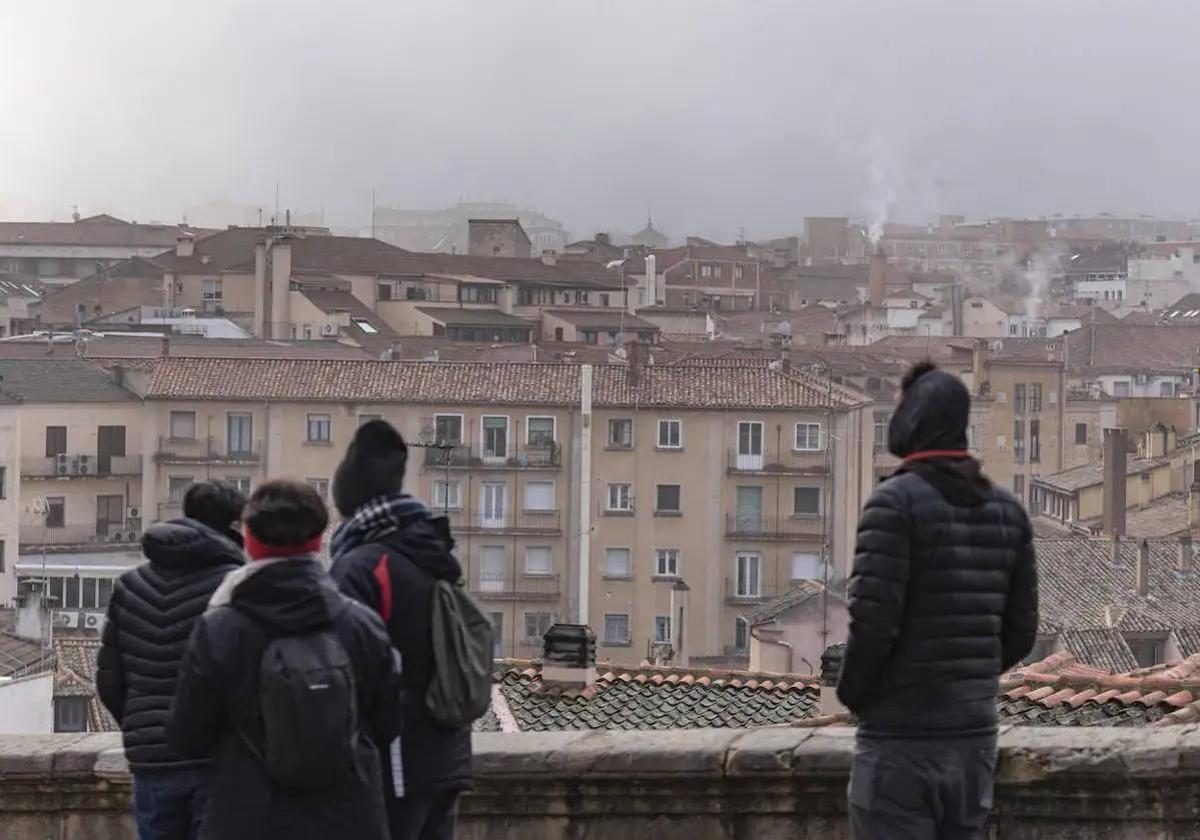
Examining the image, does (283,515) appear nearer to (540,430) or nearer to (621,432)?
(621,432)

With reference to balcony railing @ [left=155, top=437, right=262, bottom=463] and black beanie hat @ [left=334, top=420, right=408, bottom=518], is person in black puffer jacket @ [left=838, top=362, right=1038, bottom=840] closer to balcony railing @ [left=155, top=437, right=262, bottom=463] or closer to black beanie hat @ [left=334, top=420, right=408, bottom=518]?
black beanie hat @ [left=334, top=420, right=408, bottom=518]

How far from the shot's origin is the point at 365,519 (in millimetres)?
5480

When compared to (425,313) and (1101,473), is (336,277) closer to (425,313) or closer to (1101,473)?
(425,313)

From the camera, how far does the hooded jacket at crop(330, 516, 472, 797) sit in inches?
212

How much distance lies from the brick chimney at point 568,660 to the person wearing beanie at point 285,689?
499 inches

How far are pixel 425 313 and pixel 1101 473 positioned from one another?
31744 mm

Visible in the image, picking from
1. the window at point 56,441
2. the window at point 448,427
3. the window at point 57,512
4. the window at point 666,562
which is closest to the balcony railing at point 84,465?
the window at point 56,441

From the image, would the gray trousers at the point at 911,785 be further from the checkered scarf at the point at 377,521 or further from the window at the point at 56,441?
the window at the point at 56,441

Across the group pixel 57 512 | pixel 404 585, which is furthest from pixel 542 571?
pixel 404 585

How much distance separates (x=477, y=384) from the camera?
51.7 meters

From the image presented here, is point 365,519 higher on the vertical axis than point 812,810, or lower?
higher

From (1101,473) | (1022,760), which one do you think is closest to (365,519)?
(1022,760)

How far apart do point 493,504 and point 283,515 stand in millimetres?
45393

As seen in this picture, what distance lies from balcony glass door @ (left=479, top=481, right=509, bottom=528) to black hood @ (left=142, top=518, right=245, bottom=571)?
1747 inches
